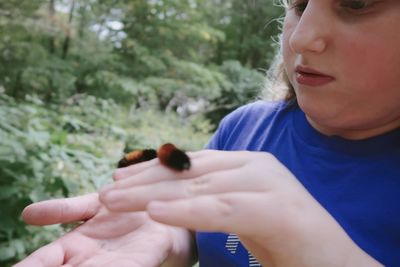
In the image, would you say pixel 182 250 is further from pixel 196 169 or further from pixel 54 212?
pixel 196 169

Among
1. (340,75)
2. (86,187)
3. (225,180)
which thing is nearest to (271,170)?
(225,180)

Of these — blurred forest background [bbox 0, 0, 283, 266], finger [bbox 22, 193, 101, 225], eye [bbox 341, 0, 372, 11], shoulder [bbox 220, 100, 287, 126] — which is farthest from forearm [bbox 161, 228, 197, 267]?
blurred forest background [bbox 0, 0, 283, 266]

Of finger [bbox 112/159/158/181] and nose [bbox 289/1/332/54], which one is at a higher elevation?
nose [bbox 289/1/332/54]

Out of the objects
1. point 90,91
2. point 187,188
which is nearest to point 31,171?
point 187,188

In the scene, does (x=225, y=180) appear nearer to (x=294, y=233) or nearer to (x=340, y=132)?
(x=294, y=233)

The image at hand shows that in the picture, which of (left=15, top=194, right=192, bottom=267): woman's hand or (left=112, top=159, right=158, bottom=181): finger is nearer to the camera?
(left=112, top=159, right=158, bottom=181): finger

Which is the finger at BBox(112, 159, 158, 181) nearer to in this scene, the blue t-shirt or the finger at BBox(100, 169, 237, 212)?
the finger at BBox(100, 169, 237, 212)

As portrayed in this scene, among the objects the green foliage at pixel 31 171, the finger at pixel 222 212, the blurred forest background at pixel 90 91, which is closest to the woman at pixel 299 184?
the finger at pixel 222 212
